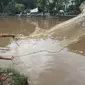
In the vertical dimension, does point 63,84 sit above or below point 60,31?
below

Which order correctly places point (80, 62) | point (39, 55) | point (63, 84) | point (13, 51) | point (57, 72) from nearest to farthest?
point (63, 84) < point (57, 72) < point (80, 62) < point (39, 55) < point (13, 51)

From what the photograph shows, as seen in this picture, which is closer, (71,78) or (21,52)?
(71,78)

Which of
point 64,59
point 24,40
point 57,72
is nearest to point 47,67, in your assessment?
point 57,72

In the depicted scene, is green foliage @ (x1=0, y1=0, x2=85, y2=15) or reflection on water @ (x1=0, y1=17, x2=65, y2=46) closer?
reflection on water @ (x1=0, y1=17, x2=65, y2=46)

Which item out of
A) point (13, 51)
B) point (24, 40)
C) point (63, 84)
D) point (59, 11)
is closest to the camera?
point (63, 84)

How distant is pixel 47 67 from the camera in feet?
26.9

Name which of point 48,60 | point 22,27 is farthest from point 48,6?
point 48,60

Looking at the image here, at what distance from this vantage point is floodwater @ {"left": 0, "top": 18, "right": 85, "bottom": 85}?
7178mm

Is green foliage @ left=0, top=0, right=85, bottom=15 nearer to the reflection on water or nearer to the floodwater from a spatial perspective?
the reflection on water

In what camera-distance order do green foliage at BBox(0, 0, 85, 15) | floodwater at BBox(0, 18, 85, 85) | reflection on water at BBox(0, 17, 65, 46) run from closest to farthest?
floodwater at BBox(0, 18, 85, 85)
reflection on water at BBox(0, 17, 65, 46)
green foliage at BBox(0, 0, 85, 15)

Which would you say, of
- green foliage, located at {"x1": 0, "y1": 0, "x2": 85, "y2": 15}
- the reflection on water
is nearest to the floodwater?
the reflection on water

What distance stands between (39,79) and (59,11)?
22.8 m

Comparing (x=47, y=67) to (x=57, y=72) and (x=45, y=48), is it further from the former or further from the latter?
(x=45, y=48)

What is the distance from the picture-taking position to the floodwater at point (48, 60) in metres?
7.18
